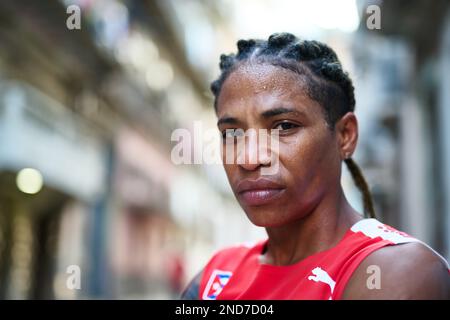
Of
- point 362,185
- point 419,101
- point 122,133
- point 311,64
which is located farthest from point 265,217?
point 122,133

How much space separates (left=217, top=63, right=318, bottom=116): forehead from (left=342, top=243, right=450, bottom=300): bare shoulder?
0.43 metres

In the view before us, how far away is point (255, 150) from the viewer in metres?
1.58

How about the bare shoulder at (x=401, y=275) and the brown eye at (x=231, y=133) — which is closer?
the bare shoulder at (x=401, y=275)

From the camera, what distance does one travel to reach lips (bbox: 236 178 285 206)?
5.19 feet

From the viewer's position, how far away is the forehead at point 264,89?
1.59 metres

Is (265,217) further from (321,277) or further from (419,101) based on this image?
(419,101)

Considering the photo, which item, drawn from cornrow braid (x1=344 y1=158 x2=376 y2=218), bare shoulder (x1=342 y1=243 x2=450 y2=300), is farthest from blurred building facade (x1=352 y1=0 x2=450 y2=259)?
bare shoulder (x1=342 y1=243 x2=450 y2=300)

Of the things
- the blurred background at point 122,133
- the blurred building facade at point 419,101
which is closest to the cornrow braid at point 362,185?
the blurred background at point 122,133

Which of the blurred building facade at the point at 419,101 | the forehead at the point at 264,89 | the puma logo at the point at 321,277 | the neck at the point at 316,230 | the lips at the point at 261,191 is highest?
the blurred building facade at the point at 419,101

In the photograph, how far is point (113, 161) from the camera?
15.6 metres

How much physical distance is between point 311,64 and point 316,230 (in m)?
0.45

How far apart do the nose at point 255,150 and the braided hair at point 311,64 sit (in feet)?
0.56

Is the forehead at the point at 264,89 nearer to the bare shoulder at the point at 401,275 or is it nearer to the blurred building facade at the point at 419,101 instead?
the bare shoulder at the point at 401,275

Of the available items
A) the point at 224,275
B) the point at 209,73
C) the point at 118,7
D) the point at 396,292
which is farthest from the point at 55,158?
the point at 209,73
